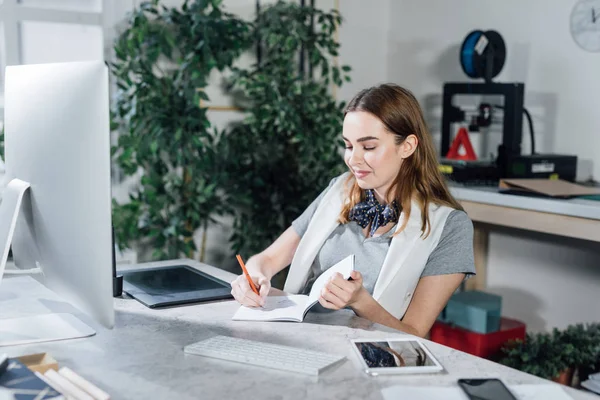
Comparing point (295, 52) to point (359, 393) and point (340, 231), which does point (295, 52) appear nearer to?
point (340, 231)

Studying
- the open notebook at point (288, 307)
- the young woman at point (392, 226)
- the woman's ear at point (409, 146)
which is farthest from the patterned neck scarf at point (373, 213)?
the open notebook at point (288, 307)

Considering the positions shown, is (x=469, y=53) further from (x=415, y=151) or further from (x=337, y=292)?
(x=337, y=292)

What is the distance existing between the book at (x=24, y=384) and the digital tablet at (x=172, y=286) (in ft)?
1.64

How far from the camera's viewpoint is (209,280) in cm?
170

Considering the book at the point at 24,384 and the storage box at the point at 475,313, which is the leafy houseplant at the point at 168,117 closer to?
the storage box at the point at 475,313

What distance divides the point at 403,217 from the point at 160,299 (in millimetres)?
632

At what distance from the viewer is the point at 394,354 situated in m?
1.16

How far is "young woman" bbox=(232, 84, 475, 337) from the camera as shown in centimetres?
164

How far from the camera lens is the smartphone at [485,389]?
98 centimetres

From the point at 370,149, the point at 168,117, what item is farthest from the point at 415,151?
the point at 168,117

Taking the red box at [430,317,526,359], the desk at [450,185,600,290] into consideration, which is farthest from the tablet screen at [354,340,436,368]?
the red box at [430,317,526,359]

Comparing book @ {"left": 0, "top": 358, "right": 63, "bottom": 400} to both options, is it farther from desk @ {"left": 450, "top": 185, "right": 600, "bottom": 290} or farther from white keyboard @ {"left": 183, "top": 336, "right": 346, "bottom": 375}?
desk @ {"left": 450, "top": 185, "right": 600, "bottom": 290}

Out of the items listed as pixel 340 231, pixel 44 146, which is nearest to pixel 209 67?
pixel 340 231

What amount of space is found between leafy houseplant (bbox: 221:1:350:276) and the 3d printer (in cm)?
52
